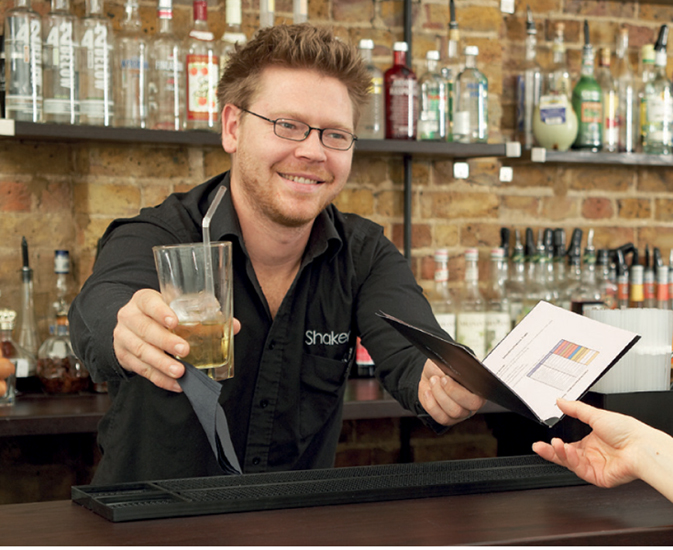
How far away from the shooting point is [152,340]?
91 centimetres

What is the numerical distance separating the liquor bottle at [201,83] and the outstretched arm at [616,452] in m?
1.28

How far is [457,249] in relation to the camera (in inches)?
94.8

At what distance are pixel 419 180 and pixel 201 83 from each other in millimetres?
722

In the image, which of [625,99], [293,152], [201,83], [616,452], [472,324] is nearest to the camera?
[616,452]

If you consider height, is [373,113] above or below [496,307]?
above

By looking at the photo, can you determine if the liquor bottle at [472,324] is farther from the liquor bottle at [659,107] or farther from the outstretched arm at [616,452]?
the outstretched arm at [616,452]

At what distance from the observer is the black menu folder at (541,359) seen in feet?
2.96

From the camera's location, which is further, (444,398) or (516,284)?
(516,284)

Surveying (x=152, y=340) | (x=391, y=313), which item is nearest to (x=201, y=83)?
(x=391, y=313)

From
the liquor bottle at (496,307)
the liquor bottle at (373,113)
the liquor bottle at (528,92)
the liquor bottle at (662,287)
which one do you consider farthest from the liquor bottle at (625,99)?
the liquor bottle at (373,113)

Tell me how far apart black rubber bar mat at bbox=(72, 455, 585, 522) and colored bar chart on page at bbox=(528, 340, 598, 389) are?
12cm

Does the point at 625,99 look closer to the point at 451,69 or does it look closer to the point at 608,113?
the point at 608,113

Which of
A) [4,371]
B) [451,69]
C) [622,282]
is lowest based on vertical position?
[4,371]

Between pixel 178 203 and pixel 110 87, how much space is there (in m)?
0.60
